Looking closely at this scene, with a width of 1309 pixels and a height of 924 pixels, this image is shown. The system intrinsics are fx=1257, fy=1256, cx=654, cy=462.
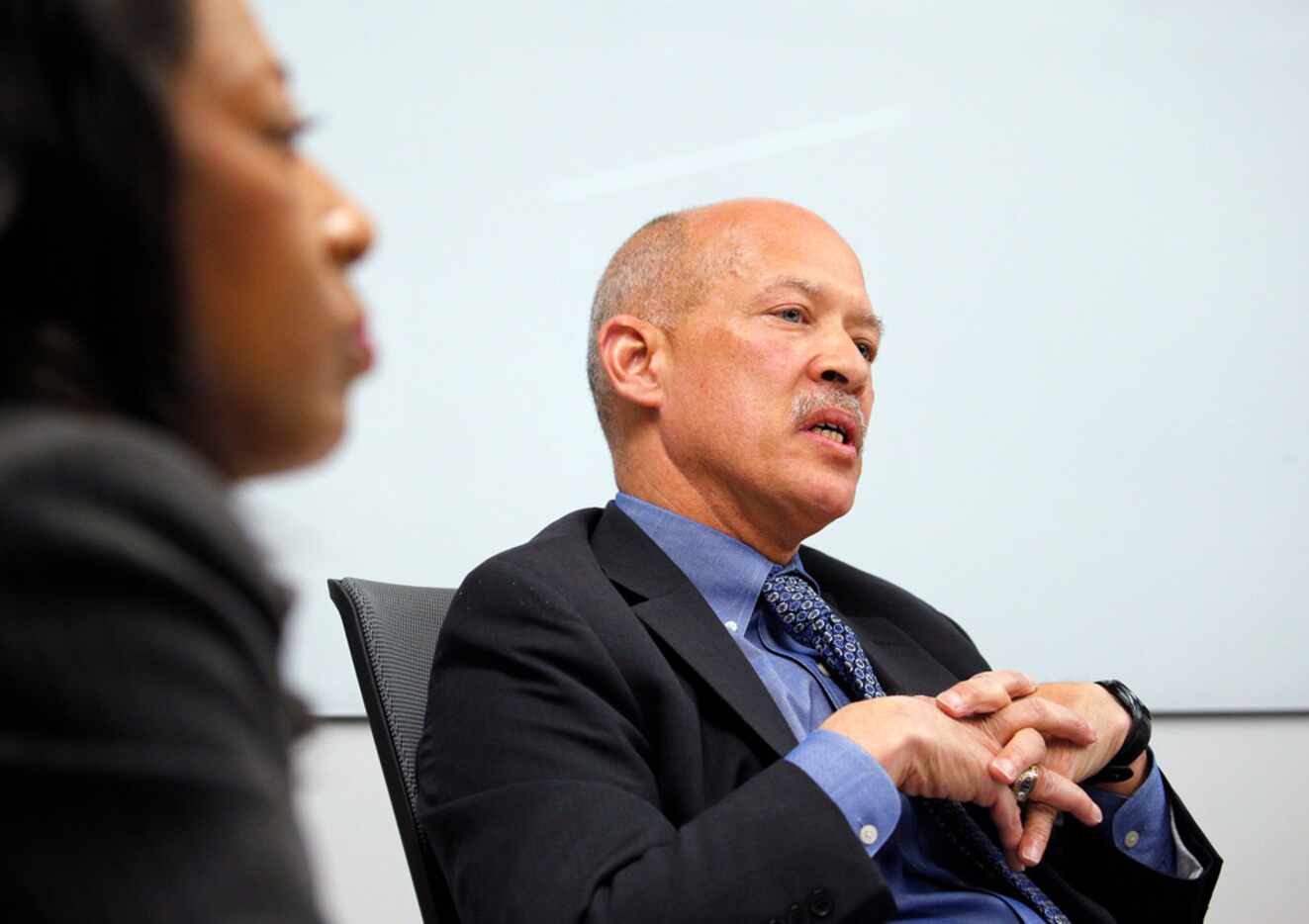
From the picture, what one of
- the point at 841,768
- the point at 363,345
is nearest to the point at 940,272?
the point at 841,768

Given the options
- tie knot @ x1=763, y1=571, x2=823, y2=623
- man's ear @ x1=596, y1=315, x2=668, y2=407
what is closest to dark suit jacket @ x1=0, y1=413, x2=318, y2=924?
tie knot @ x1=763, y1=571, x2=823, y2=623

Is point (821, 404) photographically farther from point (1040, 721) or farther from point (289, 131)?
point (289, 131)

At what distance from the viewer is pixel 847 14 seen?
240 centimetres

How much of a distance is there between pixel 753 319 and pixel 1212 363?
48.5 inches

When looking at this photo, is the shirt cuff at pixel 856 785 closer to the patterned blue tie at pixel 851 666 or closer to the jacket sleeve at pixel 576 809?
Result: the jacket sleeve at pixel 576 809

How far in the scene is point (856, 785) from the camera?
1064 millimetres

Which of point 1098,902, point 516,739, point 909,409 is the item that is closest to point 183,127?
point 516,739

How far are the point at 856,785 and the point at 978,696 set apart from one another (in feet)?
0.81

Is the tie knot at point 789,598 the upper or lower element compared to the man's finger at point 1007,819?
upper

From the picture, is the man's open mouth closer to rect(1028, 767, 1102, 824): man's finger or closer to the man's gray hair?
the man's gray hair

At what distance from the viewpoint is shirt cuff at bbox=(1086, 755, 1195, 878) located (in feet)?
4.67

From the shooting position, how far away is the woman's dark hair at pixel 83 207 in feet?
1.25

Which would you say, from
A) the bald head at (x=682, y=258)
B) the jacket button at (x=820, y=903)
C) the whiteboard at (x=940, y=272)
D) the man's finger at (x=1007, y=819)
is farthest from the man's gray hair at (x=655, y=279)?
the jacket button at (x=820, y=903)

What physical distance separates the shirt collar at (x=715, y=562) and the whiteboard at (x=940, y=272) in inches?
28.7
